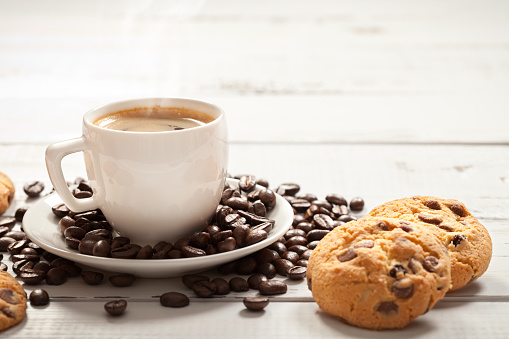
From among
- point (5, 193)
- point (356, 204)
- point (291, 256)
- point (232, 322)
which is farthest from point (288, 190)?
point (5, 193)

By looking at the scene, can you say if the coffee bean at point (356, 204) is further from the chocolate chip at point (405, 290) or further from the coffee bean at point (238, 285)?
the chocolate chip at point (405, 290)

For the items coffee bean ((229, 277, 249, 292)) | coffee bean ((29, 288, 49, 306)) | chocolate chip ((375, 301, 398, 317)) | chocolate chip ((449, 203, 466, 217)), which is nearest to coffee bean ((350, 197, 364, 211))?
chocolate chip ((449, 203, 466, 217))

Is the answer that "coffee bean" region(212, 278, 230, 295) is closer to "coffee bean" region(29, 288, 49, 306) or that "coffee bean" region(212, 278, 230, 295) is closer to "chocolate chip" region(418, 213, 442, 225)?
"coffee bean" region(29, 288, 49, 306)

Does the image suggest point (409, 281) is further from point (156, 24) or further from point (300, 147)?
point (156, 24)

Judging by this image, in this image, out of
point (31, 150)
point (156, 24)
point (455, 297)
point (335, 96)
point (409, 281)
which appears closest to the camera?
point (409, 281)

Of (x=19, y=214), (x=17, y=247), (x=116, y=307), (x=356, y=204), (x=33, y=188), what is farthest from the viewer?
(x=33, y=188)

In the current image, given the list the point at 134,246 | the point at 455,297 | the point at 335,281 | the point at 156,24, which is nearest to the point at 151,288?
the point at 134,246

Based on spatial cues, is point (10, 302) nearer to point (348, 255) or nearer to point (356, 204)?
point (348, 255)
